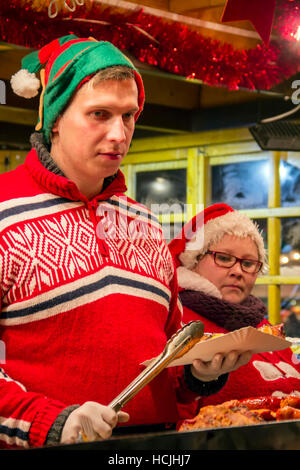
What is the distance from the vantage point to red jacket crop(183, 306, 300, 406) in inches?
69.8

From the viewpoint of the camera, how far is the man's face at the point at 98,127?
1.11 metres

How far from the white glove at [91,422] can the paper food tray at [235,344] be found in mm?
200

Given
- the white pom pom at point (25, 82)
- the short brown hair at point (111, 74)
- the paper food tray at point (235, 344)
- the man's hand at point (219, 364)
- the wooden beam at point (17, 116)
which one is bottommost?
the man's hand at point (219, 364)

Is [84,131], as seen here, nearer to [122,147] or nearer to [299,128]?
[122,147]

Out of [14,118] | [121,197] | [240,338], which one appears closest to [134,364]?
[240,338]

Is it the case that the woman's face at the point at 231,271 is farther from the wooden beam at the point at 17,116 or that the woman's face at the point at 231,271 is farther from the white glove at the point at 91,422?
the white glove at the point at 91,422

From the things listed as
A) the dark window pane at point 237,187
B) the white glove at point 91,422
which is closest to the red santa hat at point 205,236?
the dark window pane at point 237,187

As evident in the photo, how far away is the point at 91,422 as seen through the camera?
2.88 ft

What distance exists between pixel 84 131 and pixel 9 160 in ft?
2.91

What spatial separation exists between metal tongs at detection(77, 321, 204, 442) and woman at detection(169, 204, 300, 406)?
2.57 feet

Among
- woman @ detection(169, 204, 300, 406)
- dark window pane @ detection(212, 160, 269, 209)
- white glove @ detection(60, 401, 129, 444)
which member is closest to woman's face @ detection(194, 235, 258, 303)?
woman @ detection(169, 204, 300, 406)

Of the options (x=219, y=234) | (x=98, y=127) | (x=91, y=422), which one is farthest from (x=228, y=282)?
(x=91, y=422)

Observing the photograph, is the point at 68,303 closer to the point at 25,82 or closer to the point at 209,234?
the point at 25,82

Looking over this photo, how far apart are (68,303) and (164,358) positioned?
0.18m
